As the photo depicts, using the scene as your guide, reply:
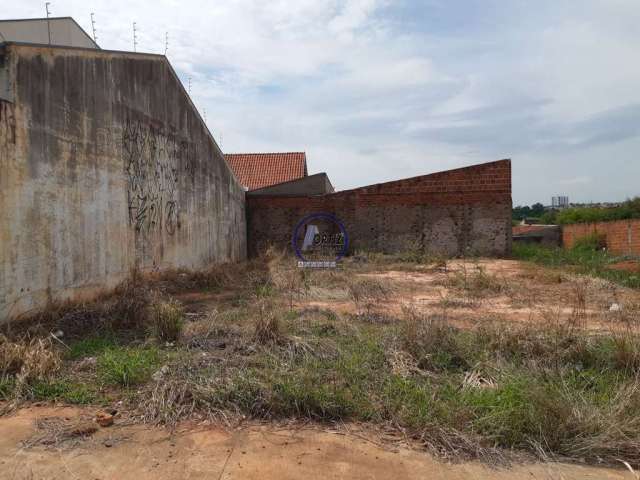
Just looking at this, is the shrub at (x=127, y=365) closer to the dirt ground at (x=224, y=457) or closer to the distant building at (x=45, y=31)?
the dirt ground at (x=224, y=457)

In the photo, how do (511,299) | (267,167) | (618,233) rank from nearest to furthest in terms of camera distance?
(511,299) < (618,233) < (267,167)

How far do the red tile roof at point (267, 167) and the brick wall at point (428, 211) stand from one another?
904cm

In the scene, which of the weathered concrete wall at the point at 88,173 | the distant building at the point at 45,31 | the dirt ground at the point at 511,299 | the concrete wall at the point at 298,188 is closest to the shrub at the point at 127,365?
the weathered concrete wall at the point at 88,173

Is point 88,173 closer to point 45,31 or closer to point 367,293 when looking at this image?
point 367,293

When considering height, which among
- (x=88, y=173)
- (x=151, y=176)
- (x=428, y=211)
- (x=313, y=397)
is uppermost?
(x=151, y=176)

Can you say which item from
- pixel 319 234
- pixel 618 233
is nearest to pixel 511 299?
pixel 319 234

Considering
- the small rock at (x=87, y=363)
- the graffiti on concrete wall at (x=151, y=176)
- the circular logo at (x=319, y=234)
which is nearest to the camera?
the small rock at (x=87, y=363)

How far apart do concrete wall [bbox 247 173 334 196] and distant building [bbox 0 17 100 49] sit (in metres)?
7.97

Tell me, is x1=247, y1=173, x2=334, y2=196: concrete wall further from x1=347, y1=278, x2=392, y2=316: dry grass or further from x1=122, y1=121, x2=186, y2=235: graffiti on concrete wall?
x1=347, y1=278, x2=392, y2=316: dry grass

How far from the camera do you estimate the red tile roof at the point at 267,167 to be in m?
26.6

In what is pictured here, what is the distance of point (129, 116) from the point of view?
7.47m

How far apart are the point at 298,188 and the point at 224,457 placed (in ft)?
54.2

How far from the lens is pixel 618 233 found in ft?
66.2

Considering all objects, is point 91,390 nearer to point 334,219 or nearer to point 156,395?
point 156,395
